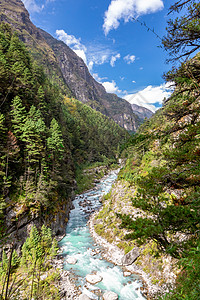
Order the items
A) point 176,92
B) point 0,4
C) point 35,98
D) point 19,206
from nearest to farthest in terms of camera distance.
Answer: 1. point 176,92
2. point 19,206
3. point 35,98
4. point 0,4

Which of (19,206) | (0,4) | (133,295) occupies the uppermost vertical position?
(0,4)

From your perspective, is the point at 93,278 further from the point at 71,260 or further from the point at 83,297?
the point at 71,260

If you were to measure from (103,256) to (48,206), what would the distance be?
9.80 metres

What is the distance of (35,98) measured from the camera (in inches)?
1182

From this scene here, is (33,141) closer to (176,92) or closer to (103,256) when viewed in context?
(103,256)

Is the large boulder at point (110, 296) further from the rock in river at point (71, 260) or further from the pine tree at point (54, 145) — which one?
the pine tree at point (54, 145)

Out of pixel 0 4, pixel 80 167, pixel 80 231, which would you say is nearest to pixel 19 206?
pixel 80 231

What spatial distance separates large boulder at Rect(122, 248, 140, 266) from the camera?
669 inches

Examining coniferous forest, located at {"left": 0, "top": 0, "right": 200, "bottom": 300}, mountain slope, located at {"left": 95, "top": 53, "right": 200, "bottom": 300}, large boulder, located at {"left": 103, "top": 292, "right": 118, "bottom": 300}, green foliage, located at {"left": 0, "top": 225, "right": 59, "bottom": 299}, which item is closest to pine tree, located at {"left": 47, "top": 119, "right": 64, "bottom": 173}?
coniferous forest, located at {"left": 0, "top": 0, "right": 200, "bottom": 300}

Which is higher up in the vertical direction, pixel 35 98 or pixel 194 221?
pixel 35 98

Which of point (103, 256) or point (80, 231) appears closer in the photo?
point (103, 256)

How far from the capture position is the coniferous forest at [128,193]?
5035 millimetres

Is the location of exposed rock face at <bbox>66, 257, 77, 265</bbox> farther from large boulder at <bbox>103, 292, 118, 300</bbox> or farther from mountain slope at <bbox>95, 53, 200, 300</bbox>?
mountain slope at <bbox>95, 53, 200, 300</bbox>

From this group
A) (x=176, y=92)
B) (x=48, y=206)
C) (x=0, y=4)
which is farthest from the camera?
(x=0, y=4)
